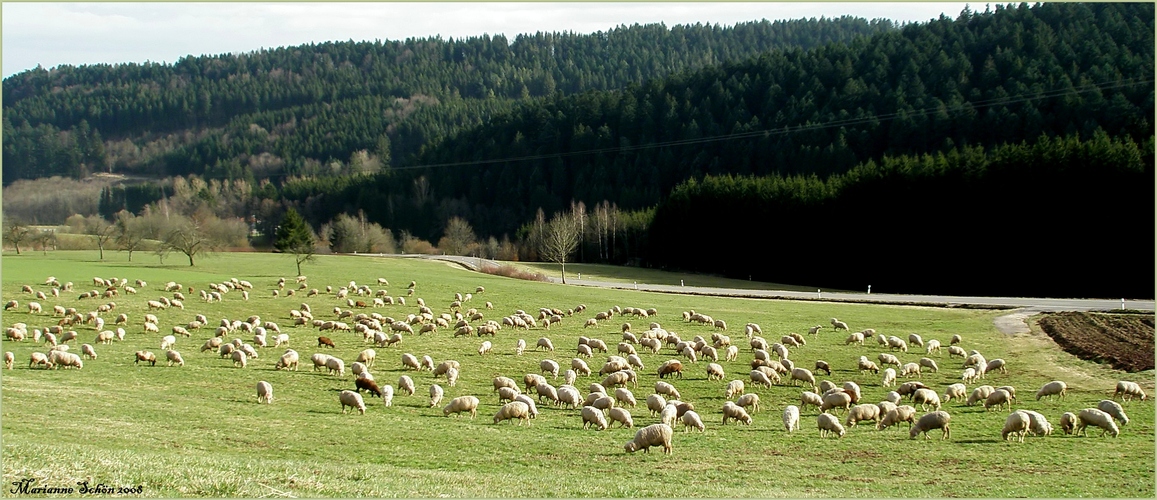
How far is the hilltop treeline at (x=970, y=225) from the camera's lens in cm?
6856

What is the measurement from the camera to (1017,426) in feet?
61.3

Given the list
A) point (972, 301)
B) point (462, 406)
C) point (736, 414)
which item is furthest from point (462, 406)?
point (972, 301)

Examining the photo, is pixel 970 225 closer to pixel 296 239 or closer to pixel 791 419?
pixel 296 239

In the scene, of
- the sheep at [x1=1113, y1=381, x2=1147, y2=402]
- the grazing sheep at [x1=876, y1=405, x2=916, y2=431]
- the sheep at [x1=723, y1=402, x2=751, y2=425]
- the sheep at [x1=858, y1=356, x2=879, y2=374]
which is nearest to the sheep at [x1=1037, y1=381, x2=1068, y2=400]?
the sheep at [x1=1113, y1=381, x2=1147, y2=402]

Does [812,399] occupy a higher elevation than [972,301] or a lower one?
lower

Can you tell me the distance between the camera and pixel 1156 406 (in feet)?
71.4

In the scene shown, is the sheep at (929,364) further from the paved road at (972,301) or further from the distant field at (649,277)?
the distant field at (649,277)

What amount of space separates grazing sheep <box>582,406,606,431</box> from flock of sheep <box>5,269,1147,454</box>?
0.10 feet

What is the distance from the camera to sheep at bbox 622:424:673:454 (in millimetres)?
17484

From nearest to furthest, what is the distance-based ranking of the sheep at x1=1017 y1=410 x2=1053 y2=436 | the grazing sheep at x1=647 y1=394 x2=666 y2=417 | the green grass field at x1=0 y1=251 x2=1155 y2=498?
the green grass field at x1=0 y1=251 x2=1155 y2=498 < the sheep at x1=1017 y1=410 x2=1053 y2=436 < the grazing sheep at x1=647 y1=394 x2=666 y2=417

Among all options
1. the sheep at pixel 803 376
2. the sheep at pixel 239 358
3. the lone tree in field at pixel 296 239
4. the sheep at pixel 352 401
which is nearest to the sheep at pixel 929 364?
the sheep at pixel 803 376

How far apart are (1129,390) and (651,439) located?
1479 cm

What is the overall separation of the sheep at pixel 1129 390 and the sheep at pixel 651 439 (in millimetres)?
14240

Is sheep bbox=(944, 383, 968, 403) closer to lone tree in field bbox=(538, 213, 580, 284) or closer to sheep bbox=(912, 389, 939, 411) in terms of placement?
sheep bbox=(912, 389, 939, 411)
